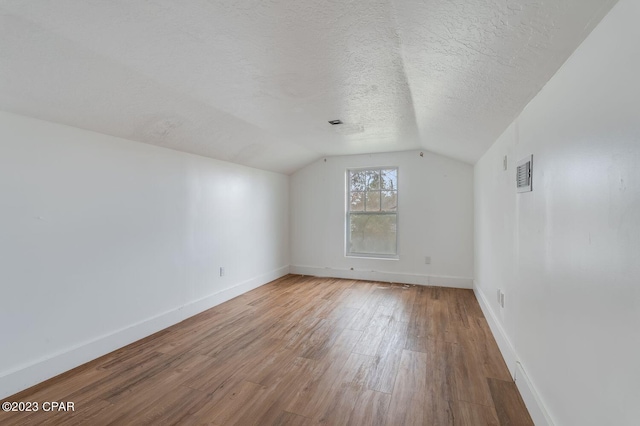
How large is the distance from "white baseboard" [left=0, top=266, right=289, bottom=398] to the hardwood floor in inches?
2.9

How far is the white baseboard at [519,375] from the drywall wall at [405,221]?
153cm

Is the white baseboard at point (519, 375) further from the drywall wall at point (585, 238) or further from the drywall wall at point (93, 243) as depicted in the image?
the drywall wall at point (93, 243)

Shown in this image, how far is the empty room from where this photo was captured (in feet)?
3.72

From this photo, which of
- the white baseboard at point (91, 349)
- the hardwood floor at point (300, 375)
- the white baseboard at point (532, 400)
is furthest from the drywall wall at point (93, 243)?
the white baseboard at point (532, 400)

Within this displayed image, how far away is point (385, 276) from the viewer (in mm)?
5012

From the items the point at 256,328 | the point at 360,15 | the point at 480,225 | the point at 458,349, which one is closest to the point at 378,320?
the point at 458,349

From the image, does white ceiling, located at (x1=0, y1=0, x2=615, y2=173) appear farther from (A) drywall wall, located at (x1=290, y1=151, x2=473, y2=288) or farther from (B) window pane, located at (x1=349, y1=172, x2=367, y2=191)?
(B) window pane, located at (x1=349, y1=172, x2=367, y2=191)

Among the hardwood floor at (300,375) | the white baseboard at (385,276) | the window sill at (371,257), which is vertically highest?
the window sill at (371,257)

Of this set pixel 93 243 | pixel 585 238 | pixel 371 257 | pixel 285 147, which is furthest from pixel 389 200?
pixel 93 243

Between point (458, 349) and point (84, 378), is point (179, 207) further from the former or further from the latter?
point (458, 349)

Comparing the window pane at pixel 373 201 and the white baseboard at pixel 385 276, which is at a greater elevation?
the window pane at pixel 373 201

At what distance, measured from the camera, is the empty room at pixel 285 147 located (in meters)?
1.13

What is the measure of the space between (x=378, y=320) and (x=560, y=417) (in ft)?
6.60

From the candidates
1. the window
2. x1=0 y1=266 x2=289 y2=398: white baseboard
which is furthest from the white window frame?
x1=0 y1=266 x2=289 y2=398: white baseboard
